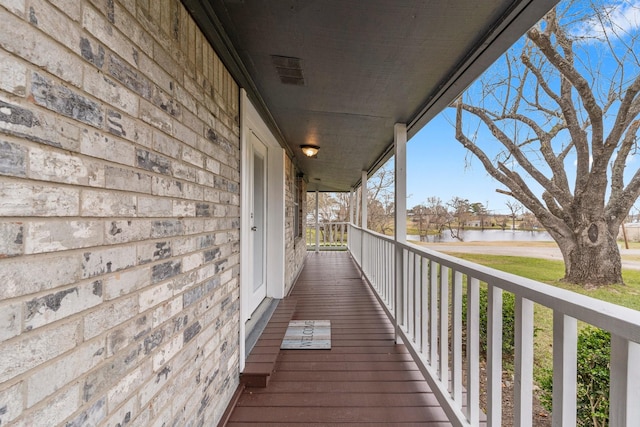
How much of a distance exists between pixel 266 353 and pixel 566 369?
2078 mm

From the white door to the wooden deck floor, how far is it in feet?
1.74

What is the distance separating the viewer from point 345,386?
225 cm

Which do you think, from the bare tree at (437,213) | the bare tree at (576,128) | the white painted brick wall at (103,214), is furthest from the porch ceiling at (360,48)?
the bare tree at (437,213)

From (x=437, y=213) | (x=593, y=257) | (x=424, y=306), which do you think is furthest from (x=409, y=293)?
(x=437, y=213)

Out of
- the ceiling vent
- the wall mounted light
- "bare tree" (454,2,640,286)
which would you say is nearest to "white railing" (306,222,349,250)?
A: "bare tree" (454,2,640,286)

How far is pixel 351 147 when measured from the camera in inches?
173

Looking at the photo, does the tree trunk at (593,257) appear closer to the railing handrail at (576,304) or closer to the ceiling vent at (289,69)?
the railing handrail at (576,304)

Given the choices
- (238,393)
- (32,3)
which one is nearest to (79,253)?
(32,3)

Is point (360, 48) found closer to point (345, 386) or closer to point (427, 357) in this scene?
point (427, 357)

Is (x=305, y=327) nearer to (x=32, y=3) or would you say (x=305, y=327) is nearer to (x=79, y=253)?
(x=79, y=253)

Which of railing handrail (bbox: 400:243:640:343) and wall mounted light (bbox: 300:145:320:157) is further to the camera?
wall mounted light (bbox: 300:145:320:157)

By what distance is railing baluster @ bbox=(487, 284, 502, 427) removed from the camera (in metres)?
1.36

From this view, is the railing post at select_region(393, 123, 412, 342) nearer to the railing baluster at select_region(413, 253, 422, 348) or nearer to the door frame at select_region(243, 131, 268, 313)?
the railing baluster at select_region(413, 253, 422, 348)

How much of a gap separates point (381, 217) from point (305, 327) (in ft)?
39.0
